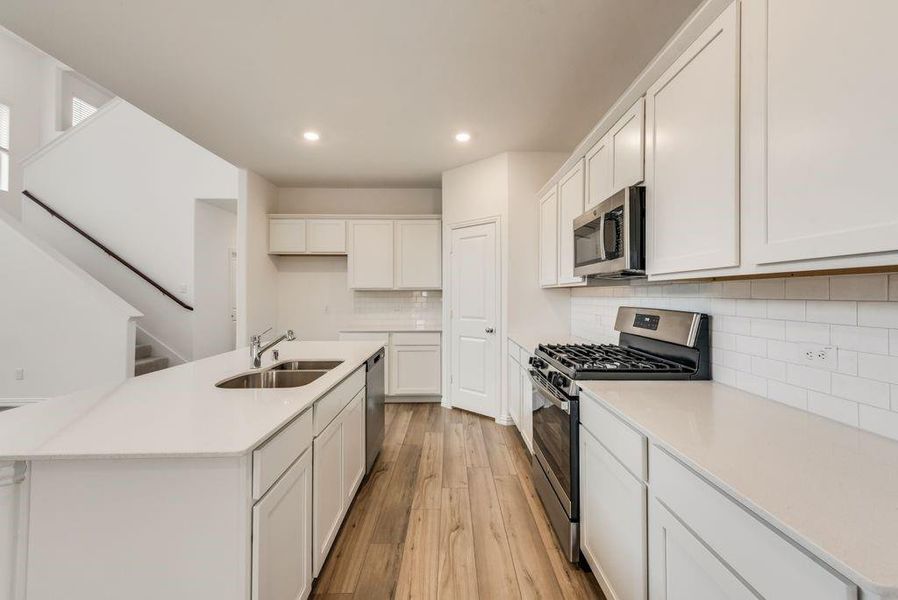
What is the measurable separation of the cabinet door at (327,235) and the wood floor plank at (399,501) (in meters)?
2.67

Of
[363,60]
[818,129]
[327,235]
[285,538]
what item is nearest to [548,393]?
[285,538]

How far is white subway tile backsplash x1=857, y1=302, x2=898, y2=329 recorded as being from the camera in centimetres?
A: 100

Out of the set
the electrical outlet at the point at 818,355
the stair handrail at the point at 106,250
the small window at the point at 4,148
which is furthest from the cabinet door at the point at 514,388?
the small window at the point at 4,148

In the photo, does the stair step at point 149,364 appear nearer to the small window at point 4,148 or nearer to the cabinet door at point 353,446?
the small window at point 4,148

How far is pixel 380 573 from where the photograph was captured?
5.57 feet

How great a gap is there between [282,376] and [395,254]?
2530 millimetres

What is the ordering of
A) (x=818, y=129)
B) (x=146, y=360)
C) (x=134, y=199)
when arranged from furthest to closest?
(x=134, y=199)
(x=146, y=360)
(x=818, y=129)

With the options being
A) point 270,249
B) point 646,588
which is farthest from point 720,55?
point 270,249

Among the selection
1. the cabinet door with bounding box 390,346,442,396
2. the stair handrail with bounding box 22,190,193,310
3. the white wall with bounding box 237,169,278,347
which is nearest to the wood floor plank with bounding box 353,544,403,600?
the cabinet door with bounding box 390,346,442,396

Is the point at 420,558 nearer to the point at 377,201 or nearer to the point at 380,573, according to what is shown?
the point at 380,573

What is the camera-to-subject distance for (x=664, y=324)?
1.92 m

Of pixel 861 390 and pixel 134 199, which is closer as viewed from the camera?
pixel 861 390

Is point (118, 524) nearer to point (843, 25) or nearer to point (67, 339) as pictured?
point (843, 25)

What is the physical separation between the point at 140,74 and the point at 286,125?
0.97 m
